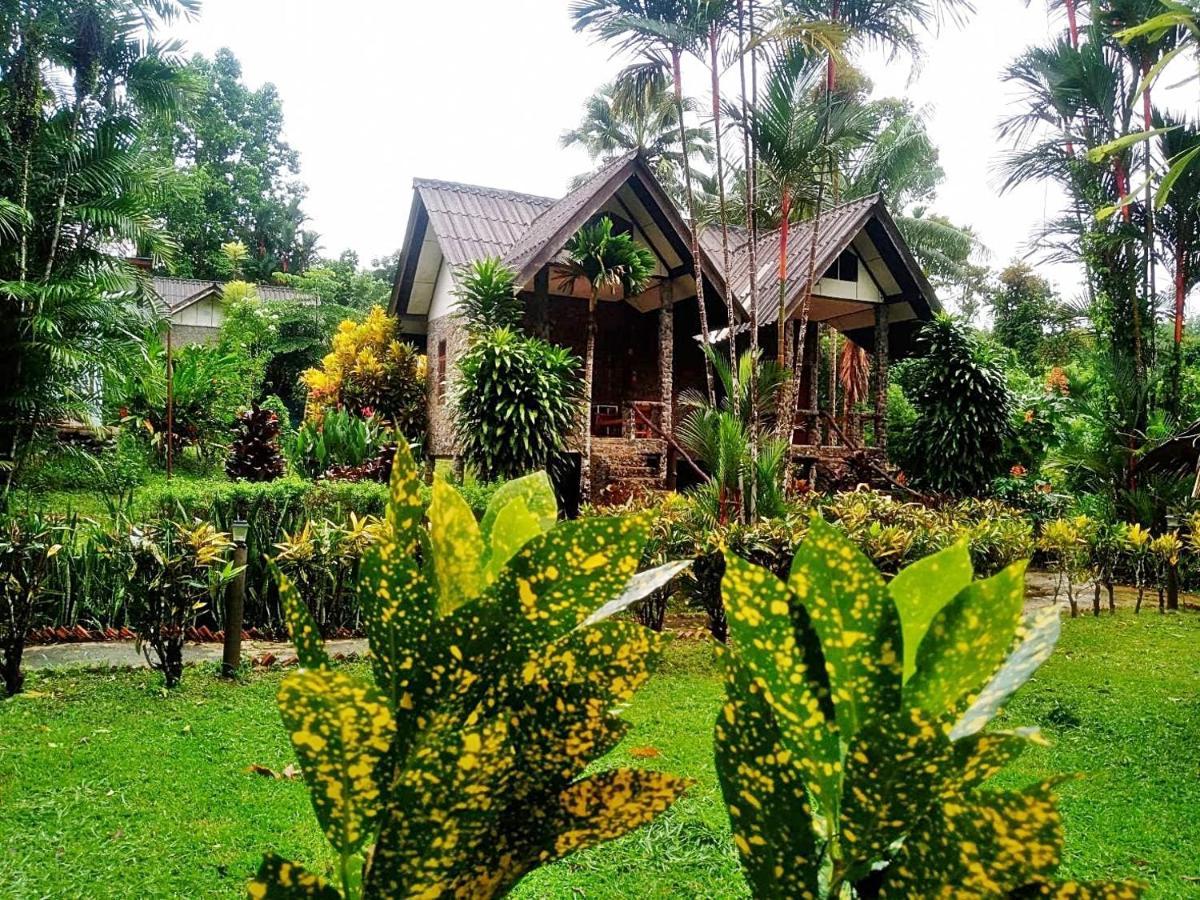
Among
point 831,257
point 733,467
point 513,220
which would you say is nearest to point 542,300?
point 513,220

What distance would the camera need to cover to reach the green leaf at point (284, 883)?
0.38 m

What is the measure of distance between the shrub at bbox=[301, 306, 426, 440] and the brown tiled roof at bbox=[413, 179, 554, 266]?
264 cm

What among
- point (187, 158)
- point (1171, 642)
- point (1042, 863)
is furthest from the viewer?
point (187, 158)

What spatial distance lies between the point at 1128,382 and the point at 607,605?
12.4 metres

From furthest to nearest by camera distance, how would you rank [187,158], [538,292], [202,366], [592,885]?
[187,158], [202,366], [538,292], [592,885]

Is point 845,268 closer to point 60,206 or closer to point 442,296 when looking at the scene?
point 442,296

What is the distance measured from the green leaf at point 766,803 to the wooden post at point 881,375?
47.4 feet

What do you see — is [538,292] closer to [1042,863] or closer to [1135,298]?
[1135,298]

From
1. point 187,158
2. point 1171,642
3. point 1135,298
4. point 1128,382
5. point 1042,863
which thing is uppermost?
point 187,158

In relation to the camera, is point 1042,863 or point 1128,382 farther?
point 1128,382

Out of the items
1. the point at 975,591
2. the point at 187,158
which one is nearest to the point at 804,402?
the point at 975,591

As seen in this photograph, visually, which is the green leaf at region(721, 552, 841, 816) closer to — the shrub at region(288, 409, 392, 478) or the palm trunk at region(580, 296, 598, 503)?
the palm trunk at region(580, 296, 598, 503)

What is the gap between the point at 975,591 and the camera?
1.35 feet

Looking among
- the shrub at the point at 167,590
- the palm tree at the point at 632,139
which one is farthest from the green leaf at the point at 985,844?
the palm tree at the point at 632,139
